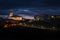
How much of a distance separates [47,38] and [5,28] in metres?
2.83

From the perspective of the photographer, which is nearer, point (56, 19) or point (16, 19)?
point (56, 19)

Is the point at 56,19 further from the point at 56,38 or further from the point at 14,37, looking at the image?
the point at 14,37

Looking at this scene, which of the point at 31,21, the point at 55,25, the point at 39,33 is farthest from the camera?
the point at 31,21

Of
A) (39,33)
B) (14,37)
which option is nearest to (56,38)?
(39,33)

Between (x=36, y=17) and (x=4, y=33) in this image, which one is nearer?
(x=4, y=33)

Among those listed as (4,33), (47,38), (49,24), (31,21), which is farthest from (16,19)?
(47,38)

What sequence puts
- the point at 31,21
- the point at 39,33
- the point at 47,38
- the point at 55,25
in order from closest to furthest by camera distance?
1. the point at 47,38
2. the point at 39,33
3. the point at 55,25
4. the point at 31,21

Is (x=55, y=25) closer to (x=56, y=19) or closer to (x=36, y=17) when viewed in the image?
(x=56, y=19)

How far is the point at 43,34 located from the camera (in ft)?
27.1

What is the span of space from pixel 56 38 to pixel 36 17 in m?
5.00

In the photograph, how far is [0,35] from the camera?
805 cm

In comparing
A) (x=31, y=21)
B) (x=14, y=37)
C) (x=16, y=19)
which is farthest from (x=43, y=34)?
(x=16, y=19)

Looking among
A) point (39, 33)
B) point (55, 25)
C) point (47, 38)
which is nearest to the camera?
point (47, 38)

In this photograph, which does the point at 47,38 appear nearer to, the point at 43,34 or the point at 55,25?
the point at 43,34
